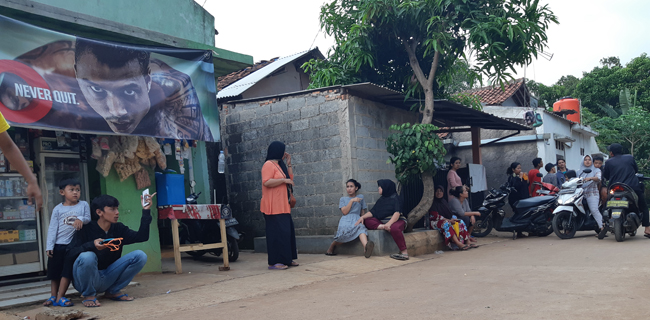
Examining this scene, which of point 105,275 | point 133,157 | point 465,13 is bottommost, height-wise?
point 105,275

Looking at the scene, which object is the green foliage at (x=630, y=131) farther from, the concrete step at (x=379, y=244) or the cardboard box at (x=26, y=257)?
the cardboard box at (x=26, y=257)

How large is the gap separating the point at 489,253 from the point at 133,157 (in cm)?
560

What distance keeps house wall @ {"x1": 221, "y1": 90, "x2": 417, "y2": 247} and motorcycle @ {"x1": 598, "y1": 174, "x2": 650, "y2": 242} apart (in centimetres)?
371

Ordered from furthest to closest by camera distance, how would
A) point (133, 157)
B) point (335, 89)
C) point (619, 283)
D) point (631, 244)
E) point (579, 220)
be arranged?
point (579, 220), point (335, 89), point (631, 244), point (133, 157), point (619, 283)

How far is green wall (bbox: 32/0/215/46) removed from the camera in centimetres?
803

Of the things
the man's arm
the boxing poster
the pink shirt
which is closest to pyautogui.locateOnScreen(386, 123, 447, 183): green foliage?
the pink shirt

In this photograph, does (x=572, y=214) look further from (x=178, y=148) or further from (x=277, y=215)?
(x=178, y=148)

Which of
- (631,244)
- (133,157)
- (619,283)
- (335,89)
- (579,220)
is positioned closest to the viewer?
(619,283)

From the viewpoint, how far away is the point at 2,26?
17.1ft

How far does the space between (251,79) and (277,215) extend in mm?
8169

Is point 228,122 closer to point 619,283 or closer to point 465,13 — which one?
point 465,13

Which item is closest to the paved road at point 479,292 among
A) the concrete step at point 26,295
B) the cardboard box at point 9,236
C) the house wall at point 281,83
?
the concrete step at point 26,295

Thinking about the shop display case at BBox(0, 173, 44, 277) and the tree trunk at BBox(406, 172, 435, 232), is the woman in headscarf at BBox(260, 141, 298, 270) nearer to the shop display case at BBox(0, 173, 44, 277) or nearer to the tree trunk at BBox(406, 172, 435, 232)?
the tree trunk at BBox(406, 172, 435, 232)

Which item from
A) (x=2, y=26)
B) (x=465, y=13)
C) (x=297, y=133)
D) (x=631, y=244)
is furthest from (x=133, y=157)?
(x=631, y=244)
